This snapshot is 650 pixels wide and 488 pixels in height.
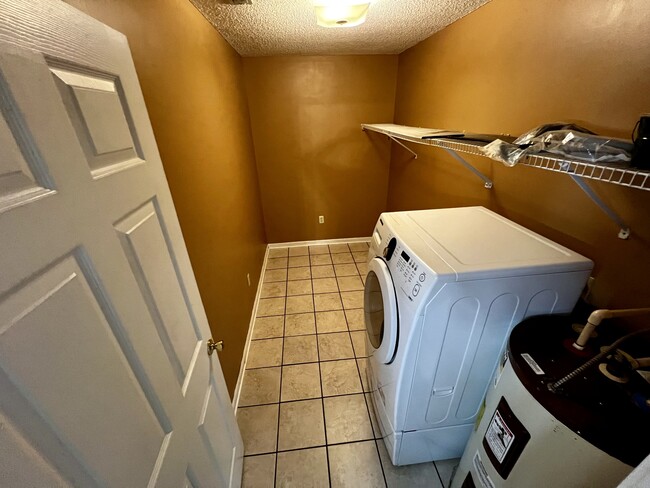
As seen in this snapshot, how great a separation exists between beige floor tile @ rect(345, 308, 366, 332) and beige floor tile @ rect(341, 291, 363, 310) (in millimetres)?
63

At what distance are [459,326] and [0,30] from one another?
4.11 feet

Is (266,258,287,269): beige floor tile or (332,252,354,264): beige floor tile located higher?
(332,252,354,264): beige floor tile

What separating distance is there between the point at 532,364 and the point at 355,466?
3.56ft

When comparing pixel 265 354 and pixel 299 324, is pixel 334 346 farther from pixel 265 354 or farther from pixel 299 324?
pixel 265 354

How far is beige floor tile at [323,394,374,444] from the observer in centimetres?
152

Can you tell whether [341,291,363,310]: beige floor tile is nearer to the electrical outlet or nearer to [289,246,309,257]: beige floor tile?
[289,246,309,257]: beige floor tile

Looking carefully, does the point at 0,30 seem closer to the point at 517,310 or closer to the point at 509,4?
the point at 517,310

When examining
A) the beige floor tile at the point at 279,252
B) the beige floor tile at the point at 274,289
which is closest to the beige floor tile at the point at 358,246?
the beige floor tile at the point at 279,252

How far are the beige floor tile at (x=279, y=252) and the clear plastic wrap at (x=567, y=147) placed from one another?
2768 millimetres

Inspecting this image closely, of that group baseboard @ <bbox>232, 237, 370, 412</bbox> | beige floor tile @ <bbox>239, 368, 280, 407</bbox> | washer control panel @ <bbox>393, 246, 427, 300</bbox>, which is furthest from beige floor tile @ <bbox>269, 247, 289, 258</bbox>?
washer control panel @ <bbox>393, 246, 427, 300</bbox>

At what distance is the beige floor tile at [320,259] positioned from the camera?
3233mm

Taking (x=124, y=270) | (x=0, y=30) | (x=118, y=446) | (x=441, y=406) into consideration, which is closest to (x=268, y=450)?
(x=441, y=406)

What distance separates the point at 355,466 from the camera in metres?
1.39

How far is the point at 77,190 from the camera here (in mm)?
468
